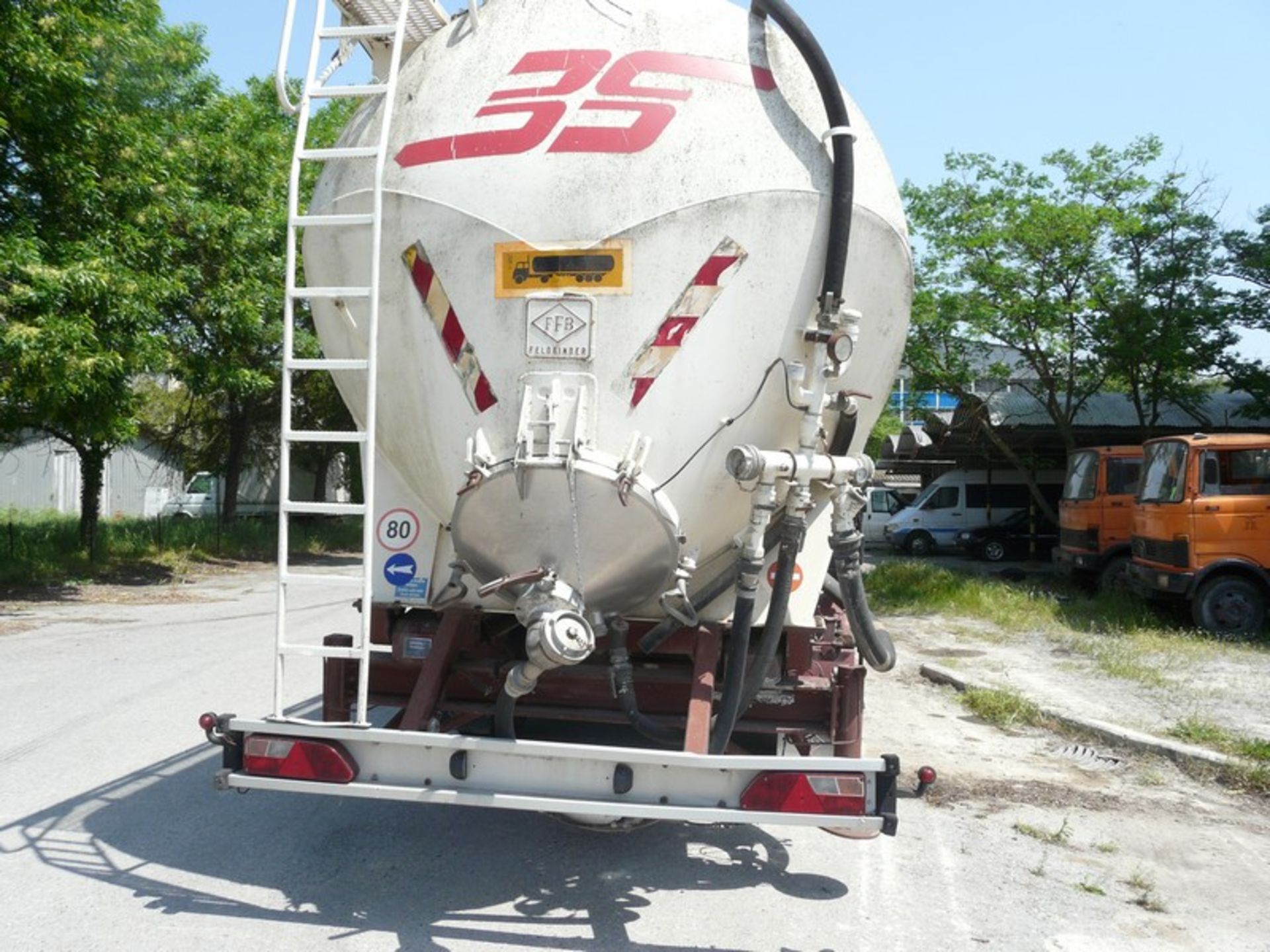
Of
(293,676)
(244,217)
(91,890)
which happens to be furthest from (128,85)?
(91,890)

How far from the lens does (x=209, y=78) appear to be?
18.6m

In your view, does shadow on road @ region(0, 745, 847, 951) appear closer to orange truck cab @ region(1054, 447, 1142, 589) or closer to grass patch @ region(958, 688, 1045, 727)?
grass patch @ region(958, 688, 1045, 727)

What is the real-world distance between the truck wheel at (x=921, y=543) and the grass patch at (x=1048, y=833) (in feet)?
A: 66.3

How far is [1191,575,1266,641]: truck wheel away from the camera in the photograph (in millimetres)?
12148

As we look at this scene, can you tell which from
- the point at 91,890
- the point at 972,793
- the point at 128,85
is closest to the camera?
the point at 91,890

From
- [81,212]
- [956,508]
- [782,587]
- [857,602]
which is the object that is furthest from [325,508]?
[956,508]

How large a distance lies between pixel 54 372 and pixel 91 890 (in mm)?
8754

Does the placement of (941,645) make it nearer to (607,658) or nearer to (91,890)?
(607,658)

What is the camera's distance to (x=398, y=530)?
15.3 ft

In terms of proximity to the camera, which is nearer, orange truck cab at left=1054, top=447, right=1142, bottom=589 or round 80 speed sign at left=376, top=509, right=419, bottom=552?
round 80 speed sign at left=376, top=509, right=419, bottom=552

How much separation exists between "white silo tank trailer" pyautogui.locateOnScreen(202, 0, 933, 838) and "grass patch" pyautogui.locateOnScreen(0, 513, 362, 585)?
537 inches

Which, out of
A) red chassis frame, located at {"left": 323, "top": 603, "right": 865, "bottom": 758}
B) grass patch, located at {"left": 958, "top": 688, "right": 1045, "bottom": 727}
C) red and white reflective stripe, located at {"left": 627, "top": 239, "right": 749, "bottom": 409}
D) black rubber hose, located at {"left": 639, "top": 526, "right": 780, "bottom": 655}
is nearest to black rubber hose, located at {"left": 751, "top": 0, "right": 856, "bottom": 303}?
red and white reflective stripe, located at {"left": 627, "top": 239, "right": 749, "bottom": 409}

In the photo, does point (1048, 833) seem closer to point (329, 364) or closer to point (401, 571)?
point (401, 571)

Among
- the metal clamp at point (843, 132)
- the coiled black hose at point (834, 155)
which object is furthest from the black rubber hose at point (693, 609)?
the metal clamp at point (843, 132)
